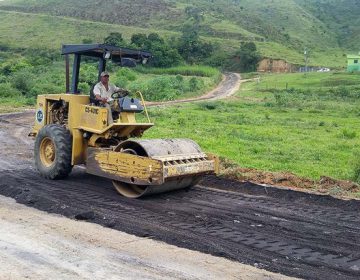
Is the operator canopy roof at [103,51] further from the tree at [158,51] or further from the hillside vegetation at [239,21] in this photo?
the hillside vegetation at [239,21]

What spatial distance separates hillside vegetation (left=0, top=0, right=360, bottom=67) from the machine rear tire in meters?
78.1

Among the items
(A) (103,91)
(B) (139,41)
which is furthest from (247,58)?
(A) (103,91)

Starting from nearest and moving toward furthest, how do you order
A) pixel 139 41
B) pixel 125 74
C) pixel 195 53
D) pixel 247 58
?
pixel 125 74 < pixel 139 41 < pixel 195 53 < pixel 247 58

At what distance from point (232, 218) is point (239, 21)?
367 ft

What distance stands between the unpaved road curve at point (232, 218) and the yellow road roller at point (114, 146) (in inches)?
14.5

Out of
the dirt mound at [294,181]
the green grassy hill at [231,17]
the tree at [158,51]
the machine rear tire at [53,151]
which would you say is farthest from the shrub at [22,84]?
the green grassy hill at [231,17]

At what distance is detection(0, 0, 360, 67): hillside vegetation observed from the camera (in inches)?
3844

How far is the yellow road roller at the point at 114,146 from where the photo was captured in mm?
9367

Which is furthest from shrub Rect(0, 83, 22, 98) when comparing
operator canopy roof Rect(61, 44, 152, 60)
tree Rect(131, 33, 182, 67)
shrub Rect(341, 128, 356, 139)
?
tree Rect(131, 33, 182, 67)

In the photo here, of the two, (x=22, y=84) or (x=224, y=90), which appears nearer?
(x=22, y=84)

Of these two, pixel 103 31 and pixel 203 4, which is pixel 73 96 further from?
pixel 203 4

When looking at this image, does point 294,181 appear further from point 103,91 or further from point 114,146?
point 103,91

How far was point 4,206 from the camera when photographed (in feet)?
29.9

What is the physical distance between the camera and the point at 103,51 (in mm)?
10273
